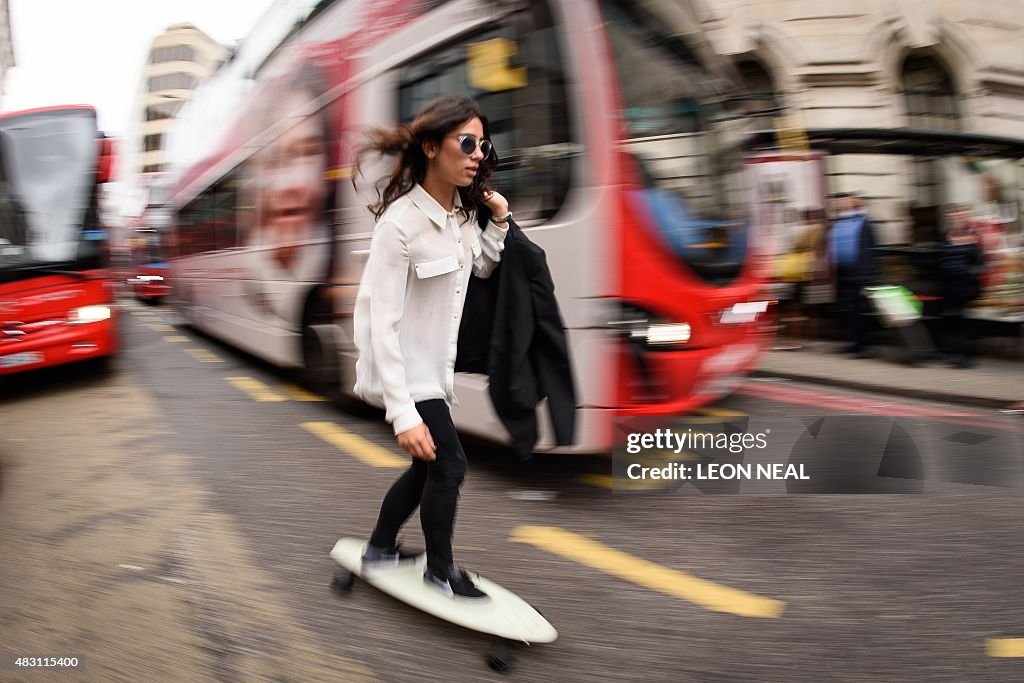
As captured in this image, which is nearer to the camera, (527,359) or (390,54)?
(527,359)

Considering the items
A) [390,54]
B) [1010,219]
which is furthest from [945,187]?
[390,54]

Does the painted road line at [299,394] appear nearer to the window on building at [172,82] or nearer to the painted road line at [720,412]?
the painted road line at [720,412]

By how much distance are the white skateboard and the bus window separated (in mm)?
2021

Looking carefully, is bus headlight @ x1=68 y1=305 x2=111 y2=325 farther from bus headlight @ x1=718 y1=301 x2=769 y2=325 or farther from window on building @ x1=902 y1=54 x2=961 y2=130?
window on building @ x1=902 y1=54 x2=961 y2=130

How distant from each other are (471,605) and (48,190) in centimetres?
702

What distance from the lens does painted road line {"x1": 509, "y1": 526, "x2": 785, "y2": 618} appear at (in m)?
3.07

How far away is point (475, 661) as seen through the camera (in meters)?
2.67

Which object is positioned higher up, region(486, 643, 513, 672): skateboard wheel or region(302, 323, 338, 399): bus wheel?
region(302, 323, 338, 399): bus wheel

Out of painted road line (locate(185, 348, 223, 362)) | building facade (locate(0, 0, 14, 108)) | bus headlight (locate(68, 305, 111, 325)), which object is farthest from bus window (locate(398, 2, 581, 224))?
building facade (locate(0, 0, 14, 108))

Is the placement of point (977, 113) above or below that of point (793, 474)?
above

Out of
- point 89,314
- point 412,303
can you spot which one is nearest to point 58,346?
point 89,314

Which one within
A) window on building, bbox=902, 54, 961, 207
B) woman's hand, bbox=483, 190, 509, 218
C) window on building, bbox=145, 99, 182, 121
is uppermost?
window on building, bbox=145, 99, 182, 121

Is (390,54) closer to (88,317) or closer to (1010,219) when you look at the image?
(88,317)

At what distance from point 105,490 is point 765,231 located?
414 cm
